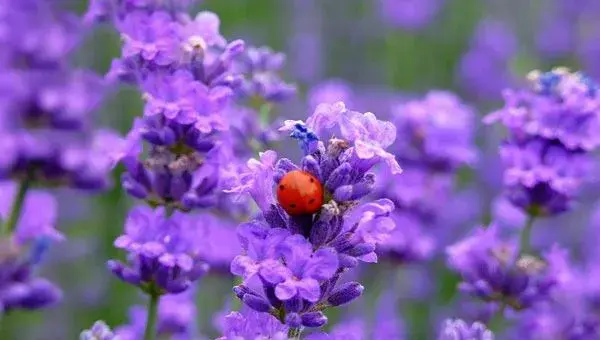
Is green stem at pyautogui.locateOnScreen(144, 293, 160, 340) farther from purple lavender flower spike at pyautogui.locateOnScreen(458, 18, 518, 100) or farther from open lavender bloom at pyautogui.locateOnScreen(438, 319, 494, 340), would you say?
purple lavender flower spike at pyautogui.locateOnScreen(458, 18, 518, 100)

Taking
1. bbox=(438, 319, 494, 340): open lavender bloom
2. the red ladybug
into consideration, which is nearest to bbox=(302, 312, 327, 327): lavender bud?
the red ladybug

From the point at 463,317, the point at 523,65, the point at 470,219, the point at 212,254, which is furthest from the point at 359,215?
the point at 523,65

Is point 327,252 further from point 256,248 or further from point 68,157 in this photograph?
point 68,157

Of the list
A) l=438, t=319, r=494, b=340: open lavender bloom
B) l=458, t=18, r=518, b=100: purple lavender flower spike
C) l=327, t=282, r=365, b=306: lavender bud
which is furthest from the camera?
l=458, t=18, r=518, b=100: purple lavender flower spike

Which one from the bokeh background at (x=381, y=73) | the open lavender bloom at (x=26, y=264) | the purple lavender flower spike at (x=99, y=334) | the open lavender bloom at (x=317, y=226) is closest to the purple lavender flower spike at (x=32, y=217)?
the open lavender bloom at (x=26, y=264)

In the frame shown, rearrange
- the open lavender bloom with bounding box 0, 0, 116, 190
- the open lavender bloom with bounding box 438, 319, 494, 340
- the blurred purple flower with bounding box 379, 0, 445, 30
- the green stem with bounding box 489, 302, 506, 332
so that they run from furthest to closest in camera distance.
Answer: the blurred purple flower with bounding box 379, 0, 445, 30 → the open lavender bloom with bounding box 0, 0, 116, 190 → the green stem with bounding box 489, 302, 506, 332 → the open lavender bloom with bounding box 438, 319, 494, 340

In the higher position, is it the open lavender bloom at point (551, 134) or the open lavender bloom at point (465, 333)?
the open lavender bloom at point (551, 134)

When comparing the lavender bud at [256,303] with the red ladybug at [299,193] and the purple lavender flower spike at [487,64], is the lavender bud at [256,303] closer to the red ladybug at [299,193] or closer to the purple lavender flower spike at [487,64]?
the red ladybug at [299,193]
